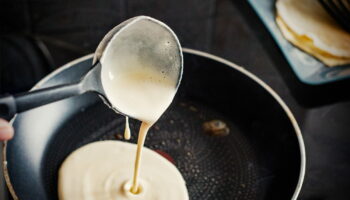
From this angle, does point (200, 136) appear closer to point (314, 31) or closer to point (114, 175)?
point (114, 175)

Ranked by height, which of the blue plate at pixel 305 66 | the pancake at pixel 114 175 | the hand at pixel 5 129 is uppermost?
the hand at pixel 5 129

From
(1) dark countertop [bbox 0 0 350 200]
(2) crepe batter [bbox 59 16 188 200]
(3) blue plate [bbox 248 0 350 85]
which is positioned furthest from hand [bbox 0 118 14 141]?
(3) blue plate [bbox 248 0 350 85]

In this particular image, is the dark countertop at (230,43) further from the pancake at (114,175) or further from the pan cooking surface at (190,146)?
the pancake at (114,175)

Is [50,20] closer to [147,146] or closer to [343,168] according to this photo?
[147,146]

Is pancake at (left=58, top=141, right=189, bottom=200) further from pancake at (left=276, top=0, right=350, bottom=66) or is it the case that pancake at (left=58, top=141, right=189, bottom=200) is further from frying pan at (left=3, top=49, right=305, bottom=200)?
pancake at (left=276, top=0, right=350, bottom=66)

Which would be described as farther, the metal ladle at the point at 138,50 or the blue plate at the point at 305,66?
the blue plate at the point at 305,66

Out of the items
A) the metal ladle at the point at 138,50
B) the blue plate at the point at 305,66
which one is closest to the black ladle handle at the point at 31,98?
the metal ladle at the point at 138,50

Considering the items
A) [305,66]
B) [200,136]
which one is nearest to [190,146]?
[200,136]

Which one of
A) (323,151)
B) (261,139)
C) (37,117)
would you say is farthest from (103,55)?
(323,151)
